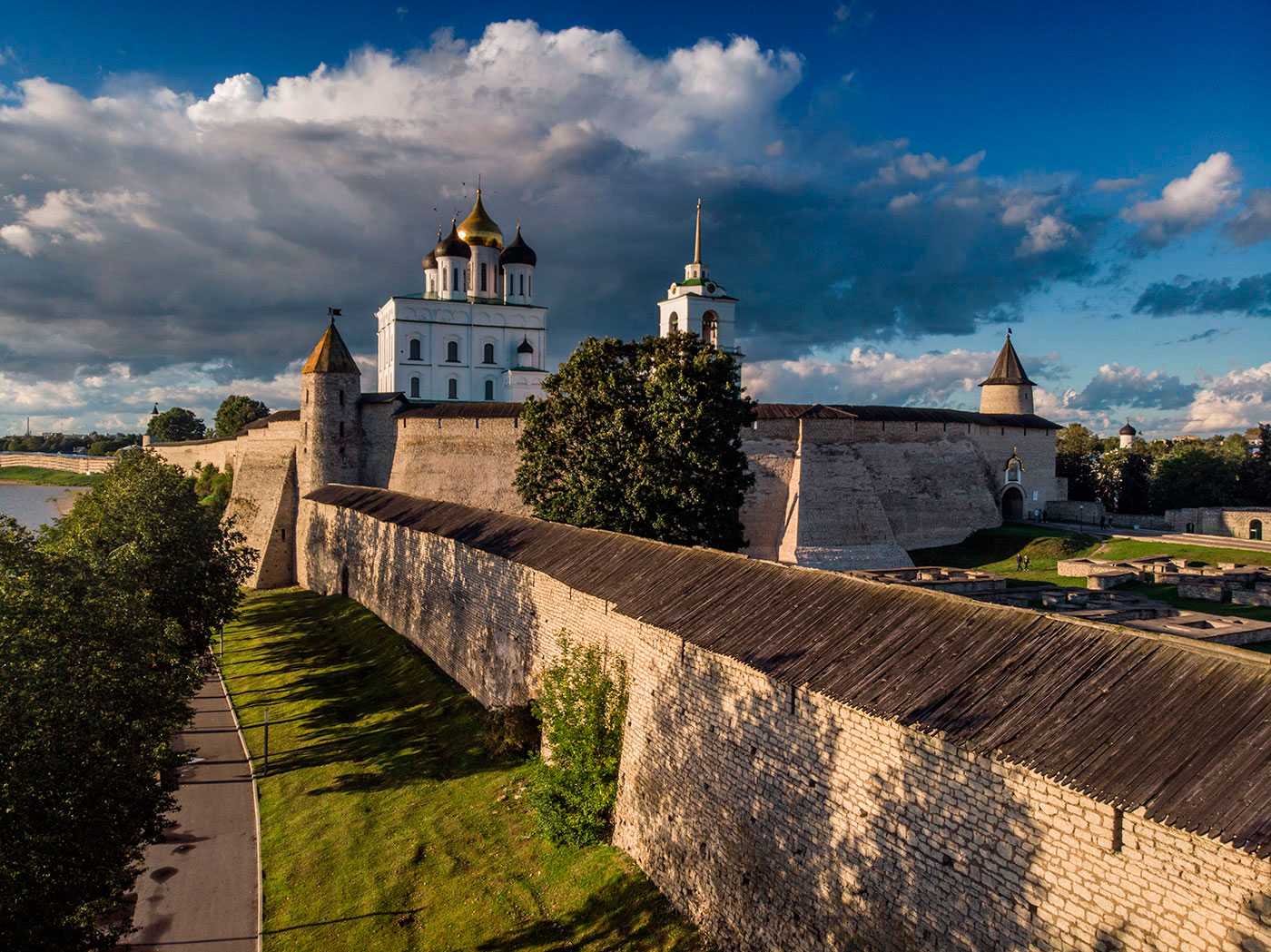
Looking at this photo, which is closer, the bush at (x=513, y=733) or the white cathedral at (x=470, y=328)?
the bush at (x=513, y=733)

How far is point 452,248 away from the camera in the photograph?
5125 cm

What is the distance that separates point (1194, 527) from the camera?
39875mm

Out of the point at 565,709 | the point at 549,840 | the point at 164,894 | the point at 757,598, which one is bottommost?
the point at 164,894

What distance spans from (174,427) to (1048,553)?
3489 inches

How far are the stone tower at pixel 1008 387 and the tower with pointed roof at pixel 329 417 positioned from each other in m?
31.5

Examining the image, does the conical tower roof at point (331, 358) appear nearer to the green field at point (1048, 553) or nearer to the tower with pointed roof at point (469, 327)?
the tower with pointed roof at point (469, 327)

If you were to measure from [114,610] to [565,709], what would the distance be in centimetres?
642

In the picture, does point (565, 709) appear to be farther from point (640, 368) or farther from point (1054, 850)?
point (640, 368)

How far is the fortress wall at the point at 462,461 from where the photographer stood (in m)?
33.0

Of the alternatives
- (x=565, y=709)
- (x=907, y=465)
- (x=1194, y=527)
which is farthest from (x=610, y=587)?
(x=1194, y=527)

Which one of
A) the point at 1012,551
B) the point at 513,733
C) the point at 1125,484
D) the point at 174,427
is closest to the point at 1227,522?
the point at 1125,484

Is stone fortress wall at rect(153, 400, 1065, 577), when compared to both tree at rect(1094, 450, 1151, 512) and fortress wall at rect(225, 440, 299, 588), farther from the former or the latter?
tree at rect(1094, 450, 1151, 512)

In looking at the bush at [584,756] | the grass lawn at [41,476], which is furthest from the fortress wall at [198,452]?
the grass lawn at [41,476]

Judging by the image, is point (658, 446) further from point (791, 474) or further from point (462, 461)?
point (462, 461)
